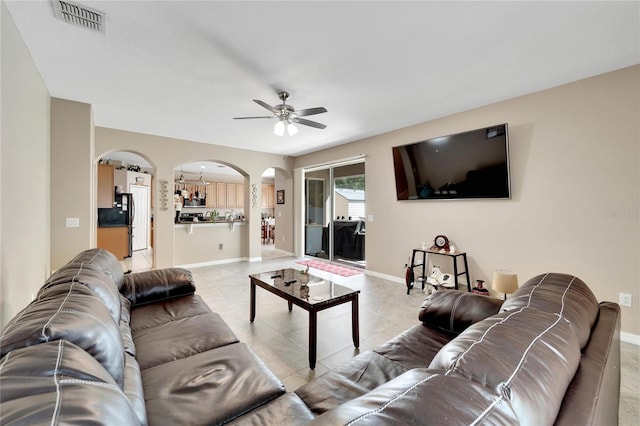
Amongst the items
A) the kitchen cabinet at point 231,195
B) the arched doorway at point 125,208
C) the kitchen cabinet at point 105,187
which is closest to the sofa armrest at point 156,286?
the arched doorway at point 125,208

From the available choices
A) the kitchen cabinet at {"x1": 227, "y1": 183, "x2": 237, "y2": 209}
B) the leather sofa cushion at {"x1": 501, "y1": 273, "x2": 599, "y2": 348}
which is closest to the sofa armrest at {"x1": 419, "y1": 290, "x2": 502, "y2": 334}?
the leather sofa cushion at {"x1": 501, "y1": 273, "x2": 599, "y2": 348}

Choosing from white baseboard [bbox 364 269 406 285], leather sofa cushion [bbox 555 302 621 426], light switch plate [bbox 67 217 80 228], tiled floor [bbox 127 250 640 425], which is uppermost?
light switch plate [bbox 67 217 80 228]

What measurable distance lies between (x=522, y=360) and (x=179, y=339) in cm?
177

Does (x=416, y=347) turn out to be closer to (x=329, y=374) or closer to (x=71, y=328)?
(x=329, y=374)

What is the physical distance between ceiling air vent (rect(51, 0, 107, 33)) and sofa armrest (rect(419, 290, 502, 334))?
10.4 ft

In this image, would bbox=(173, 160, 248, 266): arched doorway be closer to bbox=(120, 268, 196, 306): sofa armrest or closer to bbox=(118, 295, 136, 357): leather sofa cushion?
bbox=(120, 268, 196, 306): sofa armrest

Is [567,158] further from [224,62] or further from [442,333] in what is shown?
[224,62]

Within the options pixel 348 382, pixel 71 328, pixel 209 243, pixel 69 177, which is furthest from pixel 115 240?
pixel 348 382

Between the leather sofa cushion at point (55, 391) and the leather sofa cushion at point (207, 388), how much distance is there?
48 centimetres

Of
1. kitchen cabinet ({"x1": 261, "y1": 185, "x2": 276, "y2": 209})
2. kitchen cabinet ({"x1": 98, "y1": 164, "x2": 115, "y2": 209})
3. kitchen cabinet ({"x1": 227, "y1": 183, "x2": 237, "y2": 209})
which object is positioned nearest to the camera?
kitchen cabinet ({"x1": 98, "y1": 164, "x2": 115, "y2": 209})

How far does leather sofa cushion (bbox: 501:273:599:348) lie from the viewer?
3.39 ft

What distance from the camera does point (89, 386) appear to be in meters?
0.63

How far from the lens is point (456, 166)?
12.3 ft

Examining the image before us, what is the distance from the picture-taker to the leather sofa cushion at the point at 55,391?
0.50m
